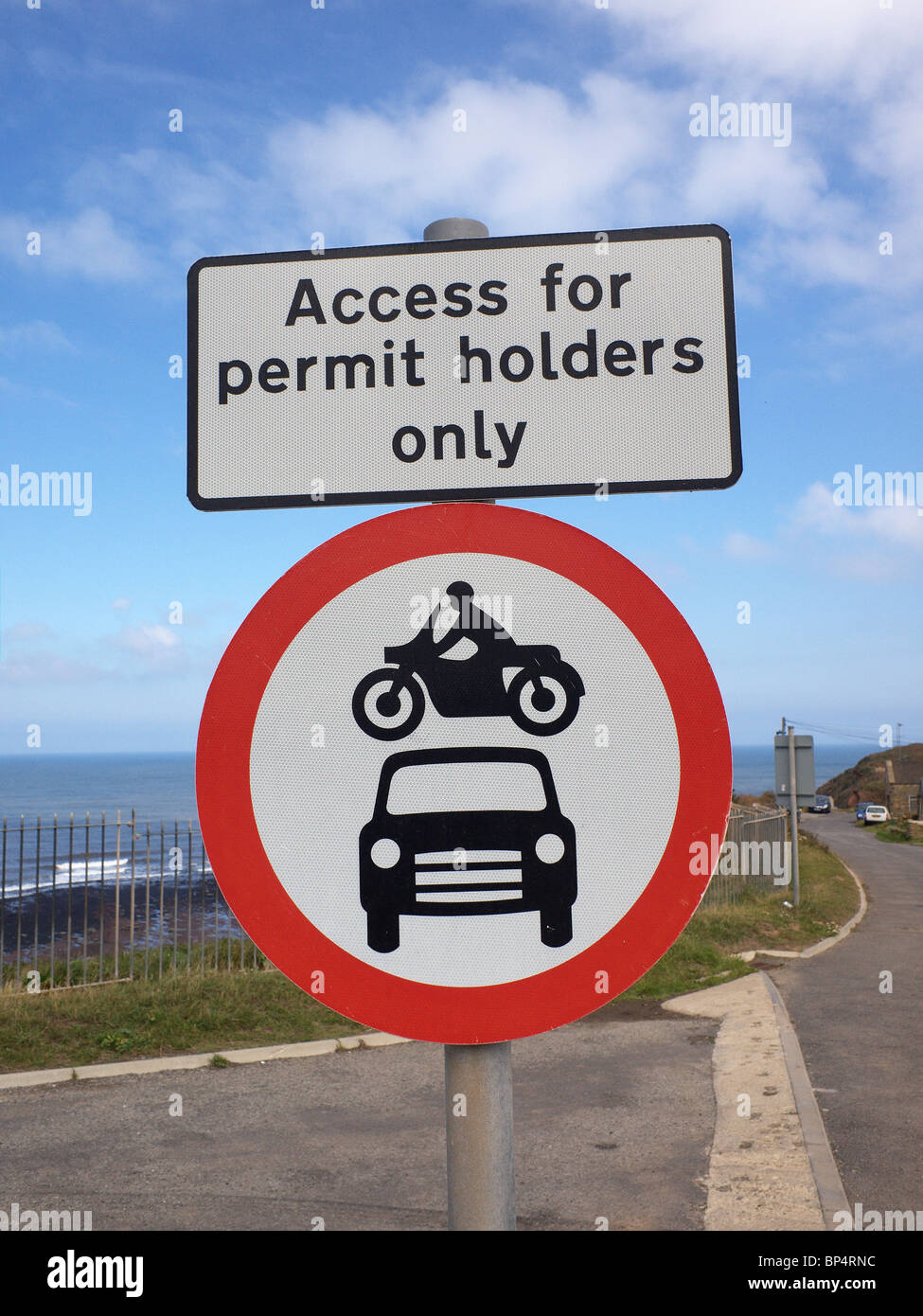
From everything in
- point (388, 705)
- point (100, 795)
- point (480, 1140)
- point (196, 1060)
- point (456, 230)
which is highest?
point (456, 230)

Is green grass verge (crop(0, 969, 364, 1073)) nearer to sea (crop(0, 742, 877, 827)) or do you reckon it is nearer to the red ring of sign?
the red ring of sign

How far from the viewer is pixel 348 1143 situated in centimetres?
528

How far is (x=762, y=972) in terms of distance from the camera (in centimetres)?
1045

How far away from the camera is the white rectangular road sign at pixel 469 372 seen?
155 cm

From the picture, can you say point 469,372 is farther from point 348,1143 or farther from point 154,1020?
point 154,1020

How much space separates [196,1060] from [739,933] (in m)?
7.90

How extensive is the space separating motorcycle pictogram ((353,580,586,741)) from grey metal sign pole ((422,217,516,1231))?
44 cm

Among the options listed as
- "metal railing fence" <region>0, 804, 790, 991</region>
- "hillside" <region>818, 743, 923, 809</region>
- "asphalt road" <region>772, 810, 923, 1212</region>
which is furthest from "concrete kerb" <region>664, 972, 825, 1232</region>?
"hillside" <region>818, 743, 923, 809</region>

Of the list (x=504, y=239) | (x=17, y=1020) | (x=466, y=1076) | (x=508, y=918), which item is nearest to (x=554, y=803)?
(x=508, y=918)

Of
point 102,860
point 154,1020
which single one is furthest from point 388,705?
point 102,860

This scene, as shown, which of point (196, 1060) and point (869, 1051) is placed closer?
point (196, 1060)

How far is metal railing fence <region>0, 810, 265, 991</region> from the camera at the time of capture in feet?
28.2

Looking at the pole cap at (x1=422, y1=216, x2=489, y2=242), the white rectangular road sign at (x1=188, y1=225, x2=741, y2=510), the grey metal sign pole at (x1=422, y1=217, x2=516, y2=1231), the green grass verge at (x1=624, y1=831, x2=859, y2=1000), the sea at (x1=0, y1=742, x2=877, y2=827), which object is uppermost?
the pole cap at (x1=422, y1=216, x2=489, y2=242)

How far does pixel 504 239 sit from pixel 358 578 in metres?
0.61
